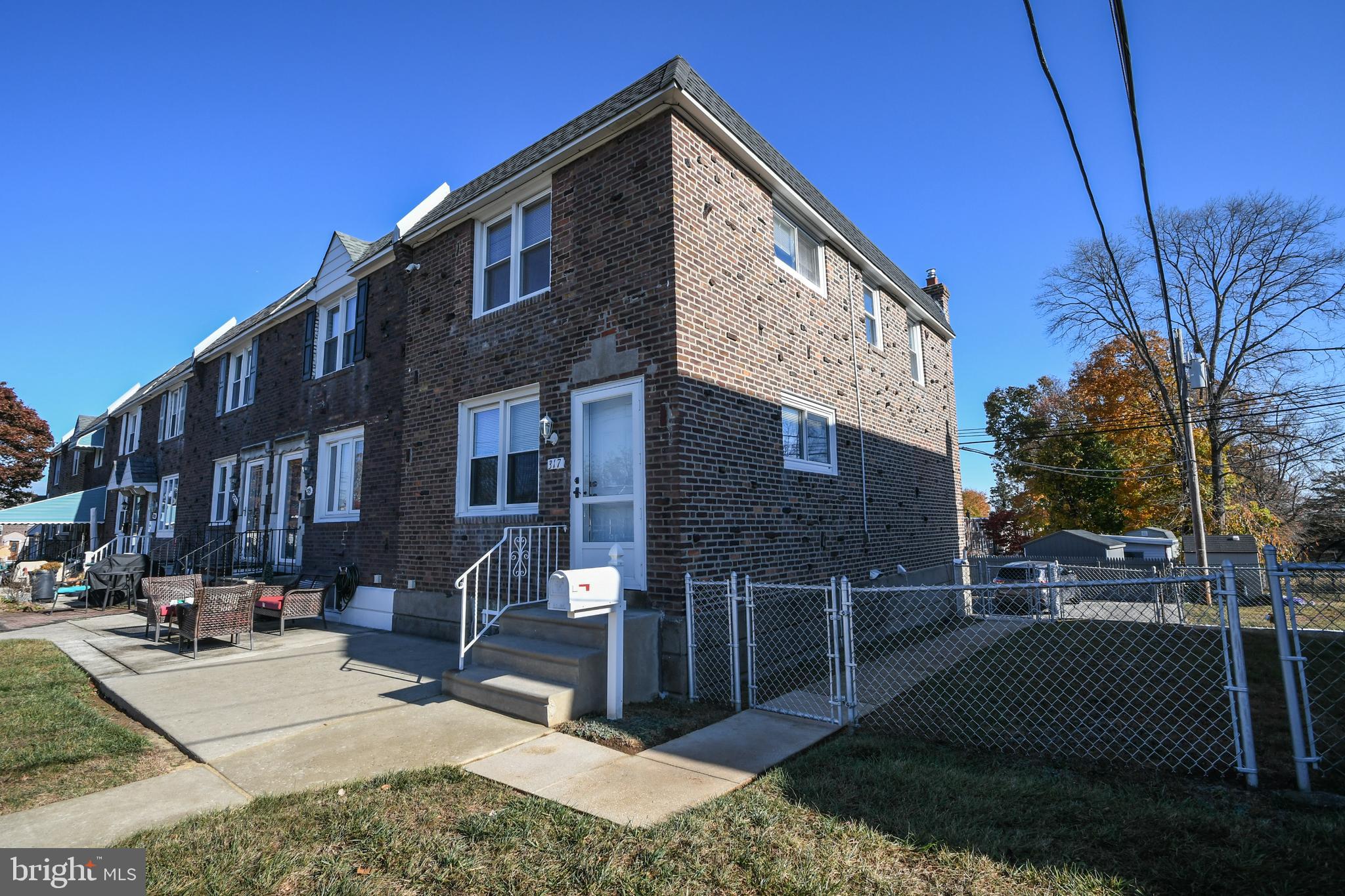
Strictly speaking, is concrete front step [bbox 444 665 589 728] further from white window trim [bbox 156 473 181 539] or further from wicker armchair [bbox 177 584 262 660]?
white window trim [bbox 156 473 181 539]

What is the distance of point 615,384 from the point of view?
7266 mm

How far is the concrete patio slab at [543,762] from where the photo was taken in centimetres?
423

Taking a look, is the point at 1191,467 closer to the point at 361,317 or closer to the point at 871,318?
the point at 871,318

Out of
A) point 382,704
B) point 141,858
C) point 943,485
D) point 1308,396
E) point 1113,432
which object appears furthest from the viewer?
point 1113,432

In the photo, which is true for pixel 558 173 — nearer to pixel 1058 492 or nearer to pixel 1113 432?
pixel 1113 432

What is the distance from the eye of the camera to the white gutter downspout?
10422 millimetres

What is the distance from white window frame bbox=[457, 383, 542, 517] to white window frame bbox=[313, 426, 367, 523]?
3.20 m

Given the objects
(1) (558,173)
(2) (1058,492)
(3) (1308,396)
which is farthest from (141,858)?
(2) (1058,492)

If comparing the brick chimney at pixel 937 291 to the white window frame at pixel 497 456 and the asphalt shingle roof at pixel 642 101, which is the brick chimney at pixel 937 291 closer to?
the asphalt shingle roof at pixel 642 101

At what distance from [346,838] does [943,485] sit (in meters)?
13.6

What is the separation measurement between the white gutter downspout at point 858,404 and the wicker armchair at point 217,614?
8909 mm

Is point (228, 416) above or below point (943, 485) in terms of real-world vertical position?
above

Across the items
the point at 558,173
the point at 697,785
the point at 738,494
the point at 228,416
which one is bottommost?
the point at 697,785

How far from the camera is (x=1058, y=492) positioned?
30.4 metres
